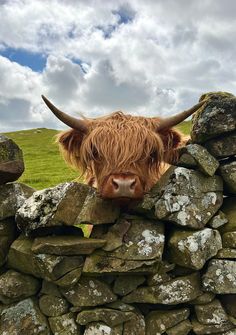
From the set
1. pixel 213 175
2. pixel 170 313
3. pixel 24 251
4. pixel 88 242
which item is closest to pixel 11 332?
pixel 24 251

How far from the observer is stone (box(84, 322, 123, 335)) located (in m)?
5.02

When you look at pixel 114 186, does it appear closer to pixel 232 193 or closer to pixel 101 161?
pixel 101 161

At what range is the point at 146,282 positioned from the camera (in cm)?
521

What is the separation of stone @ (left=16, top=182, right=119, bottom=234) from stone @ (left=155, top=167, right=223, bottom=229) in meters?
0.67

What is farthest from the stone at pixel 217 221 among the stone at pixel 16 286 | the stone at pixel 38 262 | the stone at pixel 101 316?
the stone at pixel 16 286

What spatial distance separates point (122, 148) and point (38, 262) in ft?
5.65

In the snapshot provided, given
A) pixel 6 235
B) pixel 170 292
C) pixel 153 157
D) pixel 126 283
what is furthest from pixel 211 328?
pixel 6 235

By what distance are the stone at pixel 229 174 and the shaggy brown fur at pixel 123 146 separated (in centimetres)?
74

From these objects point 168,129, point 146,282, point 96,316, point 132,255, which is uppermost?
point 168,129

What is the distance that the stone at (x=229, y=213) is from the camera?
5402 mm

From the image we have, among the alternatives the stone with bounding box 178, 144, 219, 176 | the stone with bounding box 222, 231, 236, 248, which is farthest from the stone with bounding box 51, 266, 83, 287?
the stone with bounding box 178, 144, 219, 176

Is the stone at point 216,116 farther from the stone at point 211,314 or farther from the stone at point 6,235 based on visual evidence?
the stone at point 6,235

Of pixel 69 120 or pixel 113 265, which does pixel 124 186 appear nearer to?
pixel 113 265

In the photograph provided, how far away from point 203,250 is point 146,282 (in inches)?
32.8
